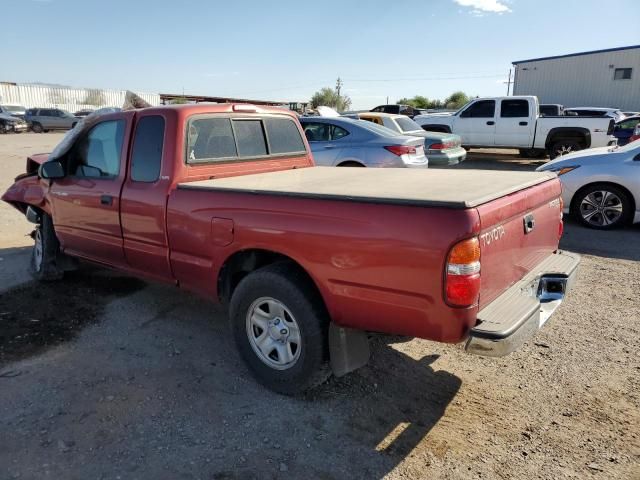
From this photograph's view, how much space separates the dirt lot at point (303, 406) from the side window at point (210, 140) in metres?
1.49

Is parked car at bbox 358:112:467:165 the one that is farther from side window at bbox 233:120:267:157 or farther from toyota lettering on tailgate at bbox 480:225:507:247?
toyota lettering on tailgate at bbox 480:225:507:247

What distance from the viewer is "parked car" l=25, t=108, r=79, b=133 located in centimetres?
3297

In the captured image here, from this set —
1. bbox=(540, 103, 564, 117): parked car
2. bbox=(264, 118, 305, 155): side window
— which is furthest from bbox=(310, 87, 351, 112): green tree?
A: bbox=(264, 118, 305, 155): side window

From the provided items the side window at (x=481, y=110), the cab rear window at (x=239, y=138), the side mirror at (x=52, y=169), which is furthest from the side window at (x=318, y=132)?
the side window at (x=481, y=110)

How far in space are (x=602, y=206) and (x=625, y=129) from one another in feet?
38.6

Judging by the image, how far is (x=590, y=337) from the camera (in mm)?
4008

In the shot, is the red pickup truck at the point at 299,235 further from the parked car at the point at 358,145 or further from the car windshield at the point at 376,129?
the car windshield at the point at 376,129

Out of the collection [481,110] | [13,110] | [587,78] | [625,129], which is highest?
[587,78]

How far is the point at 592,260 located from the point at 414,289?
458 cm

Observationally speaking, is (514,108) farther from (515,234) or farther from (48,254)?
(48,254)

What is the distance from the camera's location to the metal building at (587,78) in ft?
103

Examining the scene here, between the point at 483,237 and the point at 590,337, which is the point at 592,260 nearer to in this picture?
the point at 590,337

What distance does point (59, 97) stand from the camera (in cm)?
5159

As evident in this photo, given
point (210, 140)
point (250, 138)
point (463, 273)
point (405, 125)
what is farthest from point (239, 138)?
point (405, 125)
